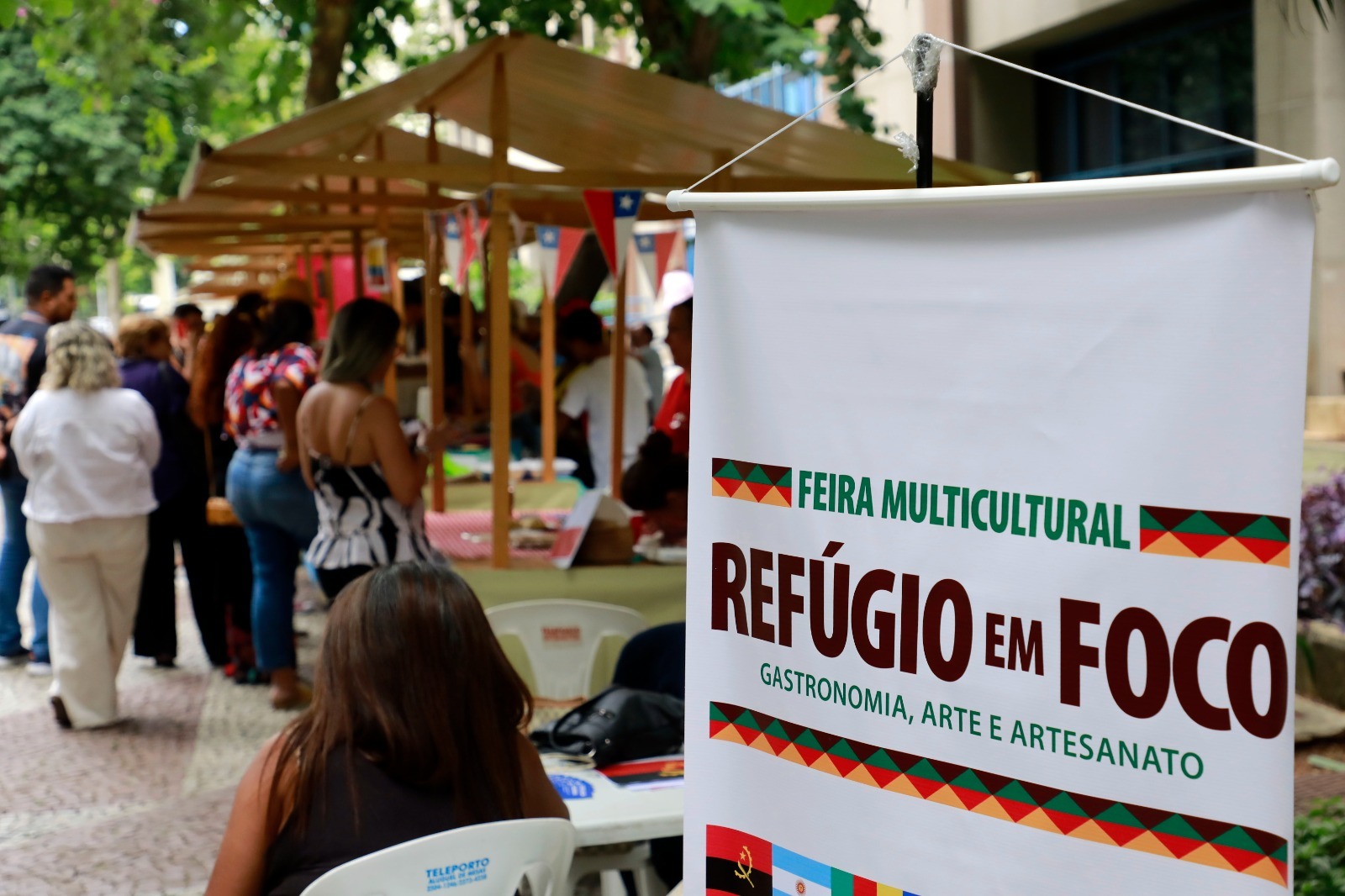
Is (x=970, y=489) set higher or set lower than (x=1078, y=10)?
lower

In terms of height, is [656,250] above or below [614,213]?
above

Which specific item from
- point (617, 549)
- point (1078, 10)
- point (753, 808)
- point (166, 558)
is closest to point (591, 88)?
point (617, 549)

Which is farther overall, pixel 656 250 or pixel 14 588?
pixel 656 250

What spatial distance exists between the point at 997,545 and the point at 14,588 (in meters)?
7.18

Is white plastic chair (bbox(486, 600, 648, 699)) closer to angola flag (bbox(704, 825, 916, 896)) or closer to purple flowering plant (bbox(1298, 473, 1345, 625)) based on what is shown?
angola flag (bbox(704, 825, 916, 896))

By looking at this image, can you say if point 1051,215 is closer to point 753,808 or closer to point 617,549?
point 753,808

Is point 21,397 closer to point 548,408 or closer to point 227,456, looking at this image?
point 227,456

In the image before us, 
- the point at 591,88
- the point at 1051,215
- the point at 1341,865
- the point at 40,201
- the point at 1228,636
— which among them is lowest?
the point at 1341,865

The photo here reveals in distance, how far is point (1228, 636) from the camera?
150cm

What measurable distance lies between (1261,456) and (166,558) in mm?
6846

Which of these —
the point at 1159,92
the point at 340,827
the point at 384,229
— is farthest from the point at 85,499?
the point at 1159,92

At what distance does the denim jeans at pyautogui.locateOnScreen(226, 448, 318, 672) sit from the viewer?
20.0 ft

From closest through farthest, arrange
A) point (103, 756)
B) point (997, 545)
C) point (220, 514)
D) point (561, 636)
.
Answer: point (997, 545) < point (561, 636) < point (103, 756) < point (220, 514)

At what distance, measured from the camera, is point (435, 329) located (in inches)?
317
